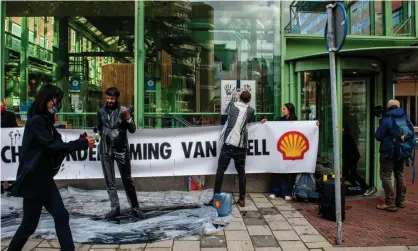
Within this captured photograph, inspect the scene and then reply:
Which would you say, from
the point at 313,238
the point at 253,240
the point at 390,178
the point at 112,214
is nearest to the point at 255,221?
the point at 253,240

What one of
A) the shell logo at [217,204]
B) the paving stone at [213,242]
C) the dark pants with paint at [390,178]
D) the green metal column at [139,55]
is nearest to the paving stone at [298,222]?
the shell logo at [217,204]

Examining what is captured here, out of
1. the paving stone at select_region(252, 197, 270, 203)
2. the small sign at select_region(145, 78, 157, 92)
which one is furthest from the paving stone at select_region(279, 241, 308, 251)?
the small sign at select_region(145, 78, 157, 92)

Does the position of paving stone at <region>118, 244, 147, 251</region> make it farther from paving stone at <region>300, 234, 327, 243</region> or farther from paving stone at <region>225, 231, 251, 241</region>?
paving stone at <region>300, 234, 327, 243</region>

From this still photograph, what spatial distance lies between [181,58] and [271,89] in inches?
86.3

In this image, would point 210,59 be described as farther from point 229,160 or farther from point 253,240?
point 253,240

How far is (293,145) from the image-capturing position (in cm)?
683

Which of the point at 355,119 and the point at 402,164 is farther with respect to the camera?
the point at 355,119

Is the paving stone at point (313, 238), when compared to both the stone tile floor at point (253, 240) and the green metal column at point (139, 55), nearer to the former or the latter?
the stone tile floor at point (253, 240)

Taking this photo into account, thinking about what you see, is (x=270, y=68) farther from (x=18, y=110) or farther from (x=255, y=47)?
(x=18, y=110)

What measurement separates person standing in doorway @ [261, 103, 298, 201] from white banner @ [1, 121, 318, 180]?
136mm

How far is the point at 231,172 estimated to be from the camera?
6914 millimetres

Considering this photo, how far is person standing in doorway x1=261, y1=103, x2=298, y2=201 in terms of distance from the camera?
6863mm

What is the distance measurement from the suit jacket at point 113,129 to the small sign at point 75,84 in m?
3.54

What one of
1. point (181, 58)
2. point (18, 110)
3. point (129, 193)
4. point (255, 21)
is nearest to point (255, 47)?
point (255, 21)
